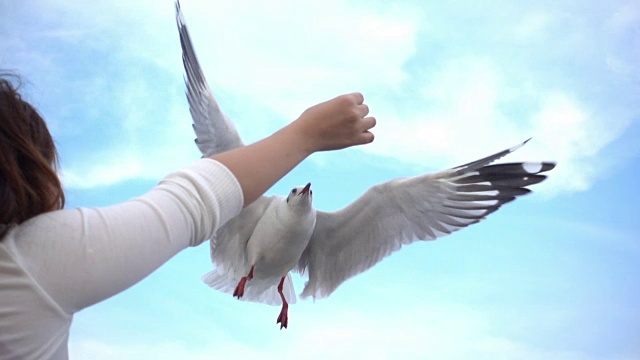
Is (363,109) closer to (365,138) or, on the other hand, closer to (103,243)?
(365,138)

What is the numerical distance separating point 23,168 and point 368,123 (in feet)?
0.77

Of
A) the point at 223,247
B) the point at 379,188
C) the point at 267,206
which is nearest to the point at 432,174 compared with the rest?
the point at 379,188

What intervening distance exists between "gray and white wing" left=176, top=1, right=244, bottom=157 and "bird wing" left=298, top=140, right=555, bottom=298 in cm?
32

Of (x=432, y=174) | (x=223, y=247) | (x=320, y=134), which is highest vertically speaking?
(x=432, y=174)

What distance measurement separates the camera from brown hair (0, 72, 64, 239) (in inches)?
14.5

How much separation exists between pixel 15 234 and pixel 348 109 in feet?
0.75

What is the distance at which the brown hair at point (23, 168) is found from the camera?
0.37 metres

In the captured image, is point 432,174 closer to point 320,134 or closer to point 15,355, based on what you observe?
point 320,134

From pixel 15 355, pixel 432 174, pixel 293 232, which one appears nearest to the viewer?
pixel 15 355

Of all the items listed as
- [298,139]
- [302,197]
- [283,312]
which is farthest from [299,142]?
[283,312]

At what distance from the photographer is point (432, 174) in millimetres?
1536

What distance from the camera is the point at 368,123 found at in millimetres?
491

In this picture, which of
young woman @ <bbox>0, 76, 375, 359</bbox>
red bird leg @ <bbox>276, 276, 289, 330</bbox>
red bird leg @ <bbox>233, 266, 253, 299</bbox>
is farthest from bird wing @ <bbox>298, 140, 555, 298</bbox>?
young woman @ <bbox>0, 76, 375, 359</bbox>

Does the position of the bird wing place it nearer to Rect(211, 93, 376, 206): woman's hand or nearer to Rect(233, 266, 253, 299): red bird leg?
Rect(233, 266, 253, 299): red bird leg
